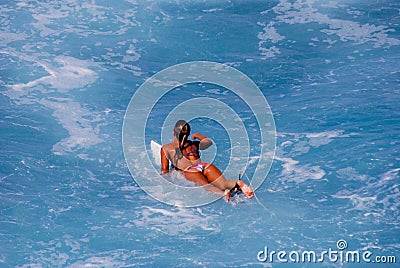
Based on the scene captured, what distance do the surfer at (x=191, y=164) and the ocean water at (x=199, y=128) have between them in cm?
38

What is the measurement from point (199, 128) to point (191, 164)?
7.35 ft

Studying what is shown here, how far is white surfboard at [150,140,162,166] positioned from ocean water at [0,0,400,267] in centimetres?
62

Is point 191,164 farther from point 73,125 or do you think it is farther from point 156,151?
point 73,125

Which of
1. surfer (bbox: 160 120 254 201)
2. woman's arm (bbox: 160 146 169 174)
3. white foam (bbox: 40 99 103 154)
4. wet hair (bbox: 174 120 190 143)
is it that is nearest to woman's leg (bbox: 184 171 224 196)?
surfer (bbox: 160 120 254 201)

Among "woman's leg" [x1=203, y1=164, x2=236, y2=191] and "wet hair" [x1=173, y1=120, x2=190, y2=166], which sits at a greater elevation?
"wet hair" [x1=173, y1=120, x2=190, y2=166]

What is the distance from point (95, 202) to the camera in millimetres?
11188

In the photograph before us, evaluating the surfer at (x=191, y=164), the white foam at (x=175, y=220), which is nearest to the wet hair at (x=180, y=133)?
the surfer at (x=191, y=164)

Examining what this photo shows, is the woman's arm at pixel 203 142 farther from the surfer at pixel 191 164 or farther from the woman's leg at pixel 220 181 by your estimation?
the woman's leg at pixel 220 181

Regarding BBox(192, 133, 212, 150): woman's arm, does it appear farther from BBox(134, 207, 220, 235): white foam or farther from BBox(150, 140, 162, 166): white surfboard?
BBox(134, 207, 220, 235): white foam

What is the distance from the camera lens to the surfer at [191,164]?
10891 millimetres

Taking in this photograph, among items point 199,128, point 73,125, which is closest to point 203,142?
point 199,128

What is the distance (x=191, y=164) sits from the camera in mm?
11297

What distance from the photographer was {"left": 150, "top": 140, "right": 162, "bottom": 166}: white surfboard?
1200 cm

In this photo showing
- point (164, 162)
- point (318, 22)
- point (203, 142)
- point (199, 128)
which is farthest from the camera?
point (318, 22)
